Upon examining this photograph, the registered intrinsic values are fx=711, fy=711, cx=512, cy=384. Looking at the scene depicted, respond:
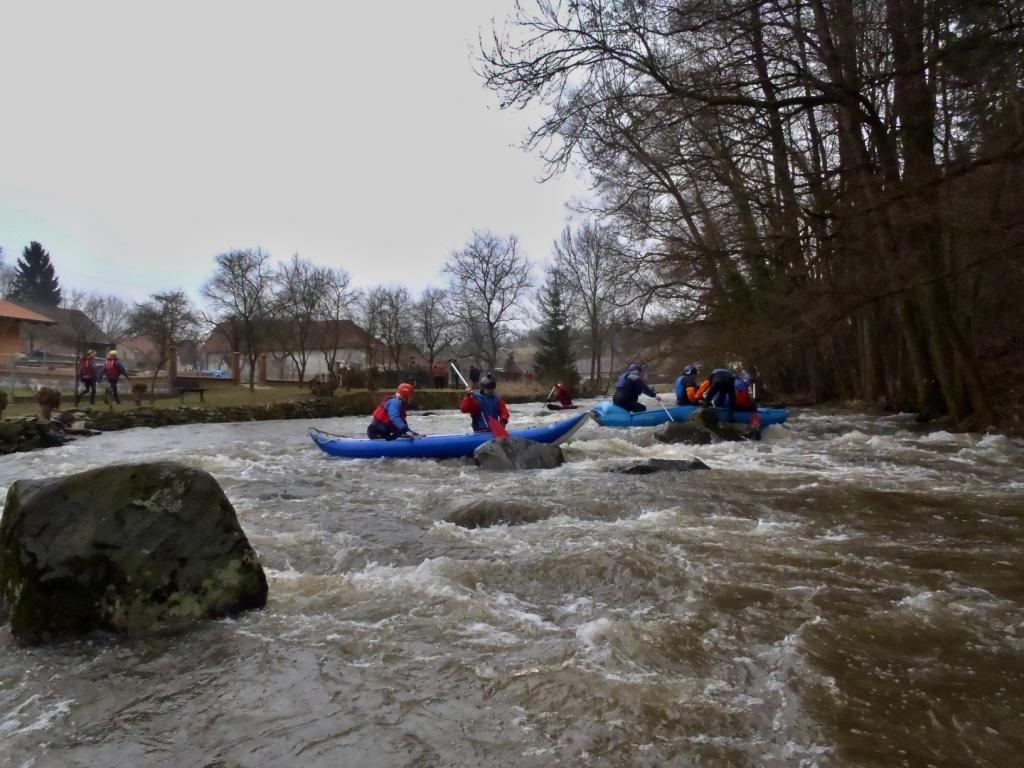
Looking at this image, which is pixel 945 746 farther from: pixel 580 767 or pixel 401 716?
pixel 401 716

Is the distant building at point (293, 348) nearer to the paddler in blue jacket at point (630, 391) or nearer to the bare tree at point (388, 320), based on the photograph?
the bare tree at point (388, 320)

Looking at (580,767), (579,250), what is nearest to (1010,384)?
(580,767)

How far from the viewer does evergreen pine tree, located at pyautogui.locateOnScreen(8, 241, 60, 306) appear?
62094 mm

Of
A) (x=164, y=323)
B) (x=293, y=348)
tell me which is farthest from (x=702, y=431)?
(x=293, y=348)

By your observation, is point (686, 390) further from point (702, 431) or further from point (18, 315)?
point (18, 315)

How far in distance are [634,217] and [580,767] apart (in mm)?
17156

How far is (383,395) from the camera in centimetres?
2734

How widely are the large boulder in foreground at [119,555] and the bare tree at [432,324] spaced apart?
47882 millimetres

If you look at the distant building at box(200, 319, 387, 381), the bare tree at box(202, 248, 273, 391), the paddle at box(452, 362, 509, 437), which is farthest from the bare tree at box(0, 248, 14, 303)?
the paddle at box(452, 362, 509, 437)

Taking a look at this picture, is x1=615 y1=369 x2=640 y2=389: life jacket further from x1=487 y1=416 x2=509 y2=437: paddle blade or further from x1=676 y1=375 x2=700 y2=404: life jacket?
x1=487 y1=416 x2=509 y2=437: paddle blade

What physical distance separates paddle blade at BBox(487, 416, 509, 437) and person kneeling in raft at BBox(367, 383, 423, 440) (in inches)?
48.7

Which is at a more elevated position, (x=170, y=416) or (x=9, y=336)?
(x=9, y=336)

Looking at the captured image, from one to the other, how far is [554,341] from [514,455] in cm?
3249

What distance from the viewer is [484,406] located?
12.4m
